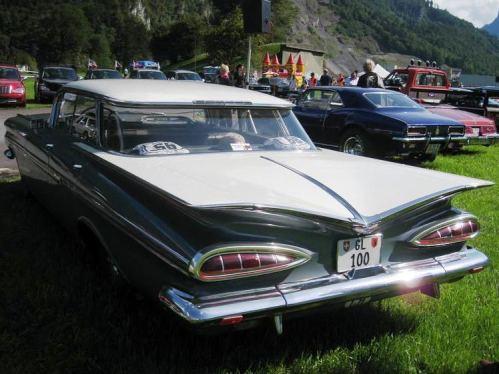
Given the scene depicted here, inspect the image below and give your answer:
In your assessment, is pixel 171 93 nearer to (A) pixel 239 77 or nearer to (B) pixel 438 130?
(B) pixel 438 130

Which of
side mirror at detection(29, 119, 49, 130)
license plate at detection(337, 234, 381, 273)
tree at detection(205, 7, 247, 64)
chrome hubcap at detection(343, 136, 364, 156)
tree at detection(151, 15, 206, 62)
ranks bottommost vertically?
chrome hubcap at detection(343, 136, 364, 156)

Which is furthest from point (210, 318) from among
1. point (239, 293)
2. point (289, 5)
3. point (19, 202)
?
point (289, 5)

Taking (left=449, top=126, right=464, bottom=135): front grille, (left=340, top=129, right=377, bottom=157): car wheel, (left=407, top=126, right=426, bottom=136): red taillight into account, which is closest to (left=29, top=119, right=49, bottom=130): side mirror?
(left=340, top=129, right=377, bottom=157): car wheel

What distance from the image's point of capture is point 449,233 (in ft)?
9.46

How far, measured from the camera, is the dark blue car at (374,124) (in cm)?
810

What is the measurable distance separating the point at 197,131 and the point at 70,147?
938 mm

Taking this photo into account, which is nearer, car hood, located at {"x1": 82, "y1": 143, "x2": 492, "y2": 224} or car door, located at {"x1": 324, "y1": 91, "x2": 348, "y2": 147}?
car hood, located at {"x1": 82, "y1": 143, "x2": 492, "y2": 224}

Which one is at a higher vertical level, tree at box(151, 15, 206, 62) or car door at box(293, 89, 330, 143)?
tree at box(151, 15, 206, 62)

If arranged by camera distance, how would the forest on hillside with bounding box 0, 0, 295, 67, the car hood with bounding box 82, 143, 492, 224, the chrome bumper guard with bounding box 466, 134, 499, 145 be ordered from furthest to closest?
the forest on hillside with bounding box 0, 0, 295, 67 < the chrome bumper guard with bounding box 466, 134, 499, 145 < the car hood with bounding box 82, 143, 492, 224

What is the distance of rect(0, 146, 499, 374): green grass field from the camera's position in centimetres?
266

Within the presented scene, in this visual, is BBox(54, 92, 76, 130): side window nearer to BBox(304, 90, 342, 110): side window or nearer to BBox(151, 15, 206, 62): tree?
BBox(304, 90, 342, 110): side window

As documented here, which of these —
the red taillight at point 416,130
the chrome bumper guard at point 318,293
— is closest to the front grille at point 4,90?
the red taillight at point 416,130

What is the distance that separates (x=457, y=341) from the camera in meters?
2.98

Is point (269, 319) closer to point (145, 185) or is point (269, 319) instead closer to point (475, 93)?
point (145, 185)
